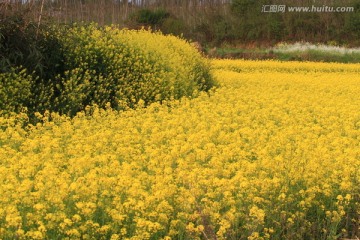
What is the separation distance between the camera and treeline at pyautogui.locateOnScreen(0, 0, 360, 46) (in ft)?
104

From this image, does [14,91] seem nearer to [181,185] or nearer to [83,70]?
[83,70]

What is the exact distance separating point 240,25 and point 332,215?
95.4ft

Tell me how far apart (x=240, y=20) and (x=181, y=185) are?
29.5 m

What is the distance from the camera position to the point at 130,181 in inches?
179

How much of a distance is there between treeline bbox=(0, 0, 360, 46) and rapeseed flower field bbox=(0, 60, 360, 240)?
76.4ft

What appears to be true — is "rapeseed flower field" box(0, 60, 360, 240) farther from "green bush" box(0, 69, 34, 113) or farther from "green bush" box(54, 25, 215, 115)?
"green bush" box(54, 25, 215, 115)

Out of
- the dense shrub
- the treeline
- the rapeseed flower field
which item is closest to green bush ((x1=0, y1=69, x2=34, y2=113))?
the dense shrub

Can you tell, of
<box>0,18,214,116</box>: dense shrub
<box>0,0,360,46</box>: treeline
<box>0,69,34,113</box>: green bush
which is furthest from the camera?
<box>0,0,360,46</box>: treeline

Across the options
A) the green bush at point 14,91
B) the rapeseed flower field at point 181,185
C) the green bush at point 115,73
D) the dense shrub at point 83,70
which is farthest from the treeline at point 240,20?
the rapeseed flower field at point 181,185

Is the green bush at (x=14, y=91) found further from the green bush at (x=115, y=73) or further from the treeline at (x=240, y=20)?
the treeline at (x=240, y=20)

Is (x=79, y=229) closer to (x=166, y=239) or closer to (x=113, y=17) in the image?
(x=166, y=239)

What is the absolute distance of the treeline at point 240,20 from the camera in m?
31.7

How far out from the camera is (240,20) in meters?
33.8

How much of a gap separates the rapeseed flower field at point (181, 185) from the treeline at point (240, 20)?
76.4ft
